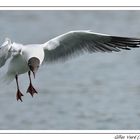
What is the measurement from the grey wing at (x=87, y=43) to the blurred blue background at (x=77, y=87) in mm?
616

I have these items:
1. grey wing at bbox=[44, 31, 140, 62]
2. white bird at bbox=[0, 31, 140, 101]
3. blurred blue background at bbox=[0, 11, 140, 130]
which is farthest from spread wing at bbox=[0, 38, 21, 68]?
blurred blue background at bbox=[0, 11, 140, 130]

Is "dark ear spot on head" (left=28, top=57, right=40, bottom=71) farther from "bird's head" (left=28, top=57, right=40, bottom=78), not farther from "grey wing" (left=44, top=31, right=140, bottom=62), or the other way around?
"grey wing" (left=44, top=31, right=140, bottom=62)

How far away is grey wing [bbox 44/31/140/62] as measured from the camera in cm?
352

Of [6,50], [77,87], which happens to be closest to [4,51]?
[6,50]

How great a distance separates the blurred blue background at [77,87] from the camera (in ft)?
14.1

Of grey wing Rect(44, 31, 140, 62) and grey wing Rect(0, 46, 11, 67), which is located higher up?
grey wing Rect(44, 31, 140, 62)

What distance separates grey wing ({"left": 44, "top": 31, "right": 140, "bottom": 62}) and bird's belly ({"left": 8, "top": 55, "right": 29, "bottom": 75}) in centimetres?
16

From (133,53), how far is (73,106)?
4.49 feet

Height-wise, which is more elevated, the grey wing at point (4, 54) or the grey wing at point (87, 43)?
the grey wing at point (87, 43)

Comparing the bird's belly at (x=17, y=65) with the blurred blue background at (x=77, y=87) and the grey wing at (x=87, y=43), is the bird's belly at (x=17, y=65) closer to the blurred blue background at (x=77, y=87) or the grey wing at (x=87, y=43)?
the grey wing at (x=87, y=43)

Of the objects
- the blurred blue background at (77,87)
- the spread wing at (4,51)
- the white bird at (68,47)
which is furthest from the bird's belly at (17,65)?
the blurred blue background at (77,87)

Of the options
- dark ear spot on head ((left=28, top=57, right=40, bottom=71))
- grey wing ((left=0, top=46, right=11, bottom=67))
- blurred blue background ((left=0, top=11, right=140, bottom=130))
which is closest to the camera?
grey wing ((left=0, top=46, right=11, bottom=67))

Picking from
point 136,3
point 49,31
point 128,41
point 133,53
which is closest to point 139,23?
point 133,53

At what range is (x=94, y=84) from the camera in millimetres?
5062
